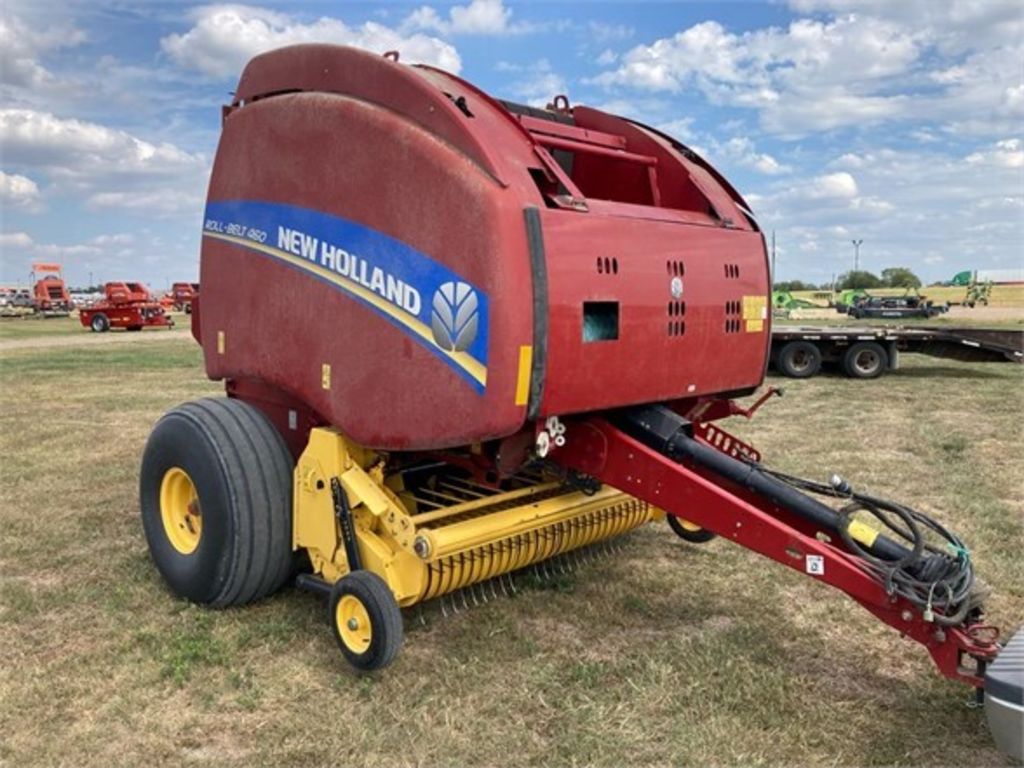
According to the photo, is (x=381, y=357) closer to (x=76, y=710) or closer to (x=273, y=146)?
(x=273, y=146)

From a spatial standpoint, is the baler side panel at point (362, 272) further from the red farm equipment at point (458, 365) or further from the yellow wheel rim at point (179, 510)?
the yellow wheel rim at point (179, 510)

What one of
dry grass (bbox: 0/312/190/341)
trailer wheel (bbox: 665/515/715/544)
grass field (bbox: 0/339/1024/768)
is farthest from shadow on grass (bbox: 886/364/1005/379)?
dry grass (bbox: 0/312/190/341)

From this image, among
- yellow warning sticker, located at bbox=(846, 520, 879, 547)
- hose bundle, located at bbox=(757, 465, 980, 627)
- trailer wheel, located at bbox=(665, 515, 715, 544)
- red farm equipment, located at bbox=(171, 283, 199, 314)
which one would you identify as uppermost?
red farm equipment, located at bbox=(171, 283, 199, 314)

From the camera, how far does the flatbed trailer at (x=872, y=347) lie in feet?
41.6

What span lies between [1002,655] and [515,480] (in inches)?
85.4

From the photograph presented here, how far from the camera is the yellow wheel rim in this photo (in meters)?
4.12

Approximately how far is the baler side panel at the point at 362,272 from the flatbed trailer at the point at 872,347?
1045cm

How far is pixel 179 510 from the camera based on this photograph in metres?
4.22

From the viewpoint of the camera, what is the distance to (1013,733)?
241 cm

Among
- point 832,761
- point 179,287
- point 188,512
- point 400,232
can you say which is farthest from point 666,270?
point 179,287

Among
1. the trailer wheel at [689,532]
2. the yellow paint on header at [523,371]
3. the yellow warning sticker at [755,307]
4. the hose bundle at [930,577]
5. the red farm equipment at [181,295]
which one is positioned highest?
the red farm equipment at [181,295]

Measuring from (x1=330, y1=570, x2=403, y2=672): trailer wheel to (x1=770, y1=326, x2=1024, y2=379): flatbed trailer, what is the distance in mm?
10842

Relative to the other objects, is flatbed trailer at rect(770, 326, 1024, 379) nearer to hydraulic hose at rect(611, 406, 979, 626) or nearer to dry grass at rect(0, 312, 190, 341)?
hydraulic hose at rect(611, 406, 979, 626)

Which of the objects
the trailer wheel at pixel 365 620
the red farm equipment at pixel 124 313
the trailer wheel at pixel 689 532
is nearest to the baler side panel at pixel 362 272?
the trailer wheel at pixel 365 620
